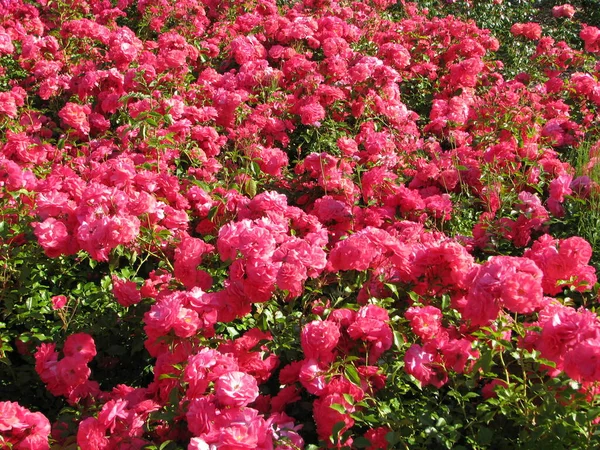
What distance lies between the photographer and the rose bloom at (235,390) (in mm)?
1630

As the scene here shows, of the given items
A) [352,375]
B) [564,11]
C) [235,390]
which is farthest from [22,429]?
[564,11]

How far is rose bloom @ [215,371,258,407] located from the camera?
1630 millimetres

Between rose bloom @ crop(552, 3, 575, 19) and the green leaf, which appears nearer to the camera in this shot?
the green leaf

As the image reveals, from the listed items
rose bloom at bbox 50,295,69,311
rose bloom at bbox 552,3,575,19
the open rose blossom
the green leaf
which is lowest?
rose bloom at bbox 552,3,575,19

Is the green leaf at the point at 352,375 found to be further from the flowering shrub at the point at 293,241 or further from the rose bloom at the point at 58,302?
the rose bloom at the point at 58,302

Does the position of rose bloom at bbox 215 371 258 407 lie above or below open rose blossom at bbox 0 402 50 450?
above

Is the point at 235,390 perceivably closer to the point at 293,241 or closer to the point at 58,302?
the point at 293,241

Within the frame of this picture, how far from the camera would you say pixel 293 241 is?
6.88 ft

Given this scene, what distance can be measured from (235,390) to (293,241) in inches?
23.8

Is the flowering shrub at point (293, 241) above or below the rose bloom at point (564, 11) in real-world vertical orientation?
above

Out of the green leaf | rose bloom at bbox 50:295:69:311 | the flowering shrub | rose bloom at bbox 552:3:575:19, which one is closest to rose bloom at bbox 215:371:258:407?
the flowering shrub

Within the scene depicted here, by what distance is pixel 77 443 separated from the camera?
74.1 inches

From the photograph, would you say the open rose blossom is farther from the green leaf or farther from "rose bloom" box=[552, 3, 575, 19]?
"rose bloom" box=[552, 3, 575, 19]

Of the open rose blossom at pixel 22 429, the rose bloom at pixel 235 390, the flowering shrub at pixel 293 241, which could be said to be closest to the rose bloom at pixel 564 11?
the flowering shrub at pixel 293 241
